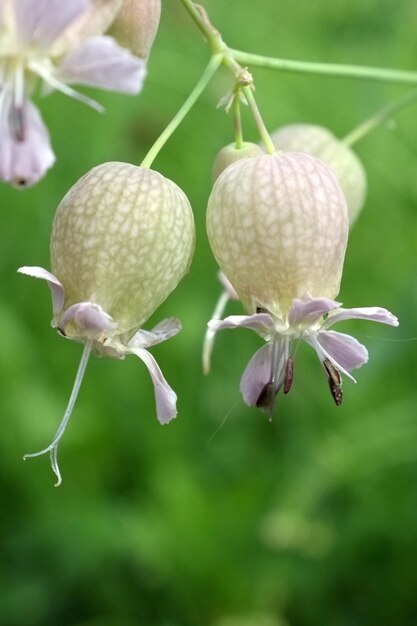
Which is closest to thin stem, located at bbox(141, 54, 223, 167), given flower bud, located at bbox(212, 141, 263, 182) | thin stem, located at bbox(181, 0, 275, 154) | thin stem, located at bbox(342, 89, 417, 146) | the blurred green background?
thin stem, located at bbox(181, 0, 275, 154)

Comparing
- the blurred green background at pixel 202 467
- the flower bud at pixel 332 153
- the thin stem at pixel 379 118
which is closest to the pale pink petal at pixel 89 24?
the flower bud at pixel 332 153

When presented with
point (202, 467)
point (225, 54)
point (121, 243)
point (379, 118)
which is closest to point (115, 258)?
point (121, 243)

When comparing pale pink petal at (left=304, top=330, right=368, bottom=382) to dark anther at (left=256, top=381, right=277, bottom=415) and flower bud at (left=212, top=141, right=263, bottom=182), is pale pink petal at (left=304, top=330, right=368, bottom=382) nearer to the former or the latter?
dark anther at (left=256, top=381, right=277, bottom=415)

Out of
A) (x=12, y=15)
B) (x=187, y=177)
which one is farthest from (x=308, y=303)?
(x=187, y=177)

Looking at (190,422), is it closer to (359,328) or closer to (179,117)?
(359,328)

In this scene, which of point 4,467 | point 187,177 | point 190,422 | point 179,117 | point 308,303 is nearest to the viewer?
point 308,303

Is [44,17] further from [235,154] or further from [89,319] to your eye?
[235,154]
